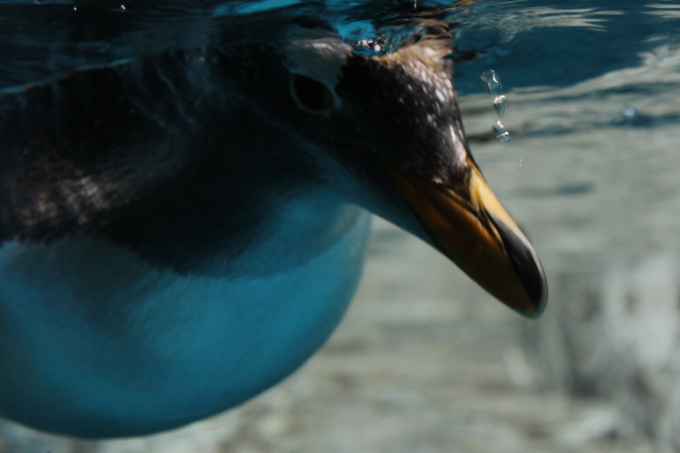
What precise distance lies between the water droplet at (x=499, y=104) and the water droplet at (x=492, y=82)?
0.12m

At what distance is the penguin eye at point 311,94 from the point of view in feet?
3.94

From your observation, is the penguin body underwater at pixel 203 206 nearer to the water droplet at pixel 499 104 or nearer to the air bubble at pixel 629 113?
the water droplet at pixel 499 104

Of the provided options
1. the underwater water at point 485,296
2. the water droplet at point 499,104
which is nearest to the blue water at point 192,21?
the underwater water at point 485,296

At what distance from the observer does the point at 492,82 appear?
275 centimetres

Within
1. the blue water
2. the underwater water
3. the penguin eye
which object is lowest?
the underwater water

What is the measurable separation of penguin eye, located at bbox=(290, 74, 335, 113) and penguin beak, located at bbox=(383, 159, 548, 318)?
0.61ft

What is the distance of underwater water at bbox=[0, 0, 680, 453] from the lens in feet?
4.93

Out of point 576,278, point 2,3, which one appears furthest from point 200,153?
point 576,278

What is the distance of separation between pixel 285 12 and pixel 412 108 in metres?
0.53

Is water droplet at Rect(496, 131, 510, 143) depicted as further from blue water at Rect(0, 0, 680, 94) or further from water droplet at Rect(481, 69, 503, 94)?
blue water at Rect(0, 0, 680, 94)

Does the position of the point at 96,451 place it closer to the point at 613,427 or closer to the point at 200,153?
the point at 200,153

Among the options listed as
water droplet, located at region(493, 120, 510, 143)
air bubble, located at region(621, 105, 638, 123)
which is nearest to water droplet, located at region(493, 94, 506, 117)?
water droplet, located at region(493, 120, 510, 143)

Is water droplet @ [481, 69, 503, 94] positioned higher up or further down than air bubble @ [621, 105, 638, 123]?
higher up

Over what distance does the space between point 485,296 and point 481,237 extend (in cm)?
284
